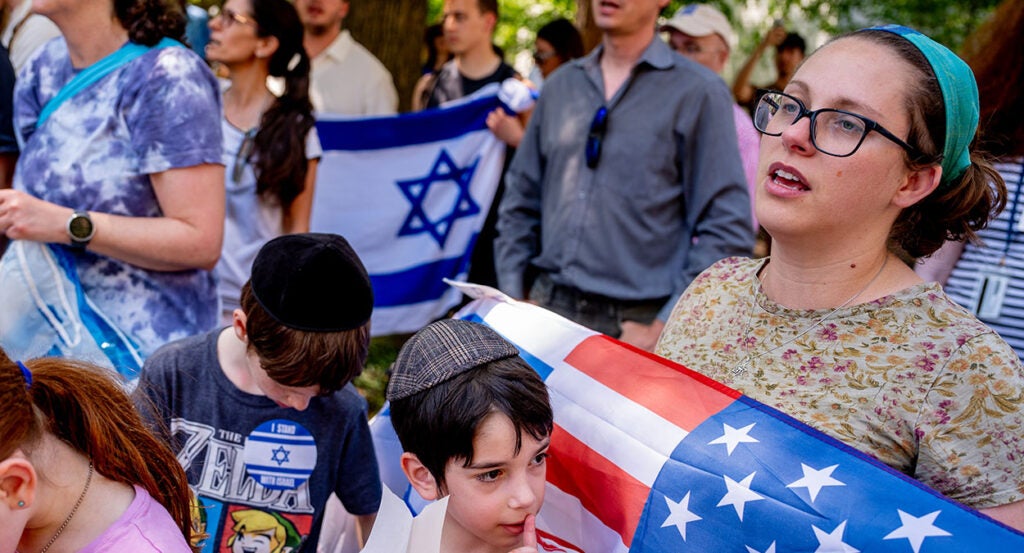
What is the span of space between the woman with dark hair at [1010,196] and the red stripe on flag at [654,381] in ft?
5.24

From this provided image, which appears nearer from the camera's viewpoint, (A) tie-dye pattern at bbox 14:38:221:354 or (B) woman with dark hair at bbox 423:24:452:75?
(A) tie-dye pattern at bbox 14:38:221:354

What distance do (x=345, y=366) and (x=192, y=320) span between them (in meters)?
0.84

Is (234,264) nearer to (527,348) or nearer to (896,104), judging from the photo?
(527,348)

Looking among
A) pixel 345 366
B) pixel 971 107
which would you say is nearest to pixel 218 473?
pixel 345 366

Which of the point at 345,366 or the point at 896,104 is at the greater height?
the point at 896,104

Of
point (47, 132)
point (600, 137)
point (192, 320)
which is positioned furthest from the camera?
point (600, 137)

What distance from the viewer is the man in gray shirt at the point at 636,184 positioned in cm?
388

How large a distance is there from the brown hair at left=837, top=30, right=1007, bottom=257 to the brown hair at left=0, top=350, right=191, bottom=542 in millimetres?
1593

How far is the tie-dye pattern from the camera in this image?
9.33 ft

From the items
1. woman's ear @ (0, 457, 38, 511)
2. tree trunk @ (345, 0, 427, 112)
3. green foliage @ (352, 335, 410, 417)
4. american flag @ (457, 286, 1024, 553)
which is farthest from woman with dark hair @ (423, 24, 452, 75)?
woman's ear @ (0, 457, 38, 511)

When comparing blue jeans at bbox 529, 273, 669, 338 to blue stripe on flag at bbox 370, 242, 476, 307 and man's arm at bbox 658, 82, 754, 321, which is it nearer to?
man's arm at bbox 658, 82, 754, 321

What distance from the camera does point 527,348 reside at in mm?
2457

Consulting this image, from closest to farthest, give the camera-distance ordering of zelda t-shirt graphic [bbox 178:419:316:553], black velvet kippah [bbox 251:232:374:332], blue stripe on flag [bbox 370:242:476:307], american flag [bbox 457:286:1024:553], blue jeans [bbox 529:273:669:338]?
american flag [bbox 457:286:1024:553] → black velvet kippah [bbox 251:232:374:332] → zelda t-shirt graphic [bbox 178:419:316:553] → blue jeans [bbox 529:273:669:338] → blue stripe on flag [bbox 370:242:476:307]

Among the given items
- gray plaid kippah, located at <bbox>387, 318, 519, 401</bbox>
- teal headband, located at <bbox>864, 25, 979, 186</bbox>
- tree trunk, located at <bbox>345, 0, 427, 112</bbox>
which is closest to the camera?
teal headband, located at <bbox>864, 25, 979, 186</bbox>
